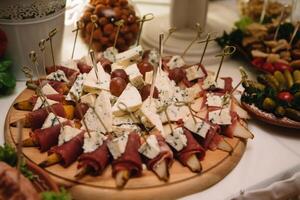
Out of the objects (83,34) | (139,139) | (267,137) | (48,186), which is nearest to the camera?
(48,186)

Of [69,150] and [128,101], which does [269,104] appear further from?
[69,150]

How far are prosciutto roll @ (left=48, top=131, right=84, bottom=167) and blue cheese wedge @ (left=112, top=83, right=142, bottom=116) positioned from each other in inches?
5.1

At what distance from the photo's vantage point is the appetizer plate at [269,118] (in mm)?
1047

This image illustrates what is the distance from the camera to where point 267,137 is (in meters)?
1.08

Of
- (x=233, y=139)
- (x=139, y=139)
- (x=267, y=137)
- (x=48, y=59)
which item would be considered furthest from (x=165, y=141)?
(x=48, y=59)

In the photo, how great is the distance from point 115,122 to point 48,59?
40 centimetres

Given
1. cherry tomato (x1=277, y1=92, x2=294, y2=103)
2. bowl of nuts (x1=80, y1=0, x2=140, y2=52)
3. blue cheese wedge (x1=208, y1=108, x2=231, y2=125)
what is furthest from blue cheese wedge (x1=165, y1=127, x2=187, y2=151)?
bowl of nuts (x1=80, y1=0, x2=140, y2=52)

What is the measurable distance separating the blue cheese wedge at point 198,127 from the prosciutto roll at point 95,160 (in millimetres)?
198

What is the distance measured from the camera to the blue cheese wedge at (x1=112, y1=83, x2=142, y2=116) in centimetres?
100

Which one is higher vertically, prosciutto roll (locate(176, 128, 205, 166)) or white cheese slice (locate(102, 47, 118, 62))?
white cheese slice (locate(102, 47, 118, 62))

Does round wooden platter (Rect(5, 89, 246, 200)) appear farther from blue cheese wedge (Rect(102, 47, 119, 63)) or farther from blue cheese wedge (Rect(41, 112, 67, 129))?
blue cheese wedge (Rect(102, 47, 119, 63))

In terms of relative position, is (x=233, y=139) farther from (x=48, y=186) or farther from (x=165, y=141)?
(x=48, y=186)

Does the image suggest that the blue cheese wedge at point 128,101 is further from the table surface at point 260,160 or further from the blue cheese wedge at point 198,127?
the table surface at point 260,160

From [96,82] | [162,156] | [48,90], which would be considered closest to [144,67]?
[96,82]
